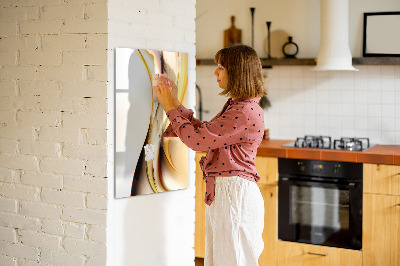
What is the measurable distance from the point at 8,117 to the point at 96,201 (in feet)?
2.34

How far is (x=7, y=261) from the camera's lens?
315 centimetres

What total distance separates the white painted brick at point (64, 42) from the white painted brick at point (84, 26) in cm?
3

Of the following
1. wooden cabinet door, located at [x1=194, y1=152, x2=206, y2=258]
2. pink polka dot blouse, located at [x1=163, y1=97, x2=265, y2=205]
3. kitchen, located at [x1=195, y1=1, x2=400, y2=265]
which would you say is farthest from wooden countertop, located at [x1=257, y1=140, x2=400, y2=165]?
pink polka dot blouse, located at [x1=163, y1=97, x2=265, y2=205]

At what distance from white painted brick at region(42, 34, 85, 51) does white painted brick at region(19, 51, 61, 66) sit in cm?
3

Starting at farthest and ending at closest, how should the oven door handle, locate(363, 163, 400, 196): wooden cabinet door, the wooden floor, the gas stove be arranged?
the wooden floor → the gas stove → the oven door handle → locate(363, 163, 400, 196): wooden cabinet door

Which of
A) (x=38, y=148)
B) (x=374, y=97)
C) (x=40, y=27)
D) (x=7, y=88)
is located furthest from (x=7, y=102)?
(x=374, y=97)

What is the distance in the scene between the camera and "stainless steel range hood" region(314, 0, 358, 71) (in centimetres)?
419

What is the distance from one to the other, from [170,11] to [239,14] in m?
1.94

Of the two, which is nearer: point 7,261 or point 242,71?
point 242,71

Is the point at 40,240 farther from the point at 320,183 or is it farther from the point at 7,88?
the point at 320,183

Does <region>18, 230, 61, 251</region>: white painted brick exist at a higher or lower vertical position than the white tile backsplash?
lower

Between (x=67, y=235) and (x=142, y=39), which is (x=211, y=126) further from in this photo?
(x=67, y=235)

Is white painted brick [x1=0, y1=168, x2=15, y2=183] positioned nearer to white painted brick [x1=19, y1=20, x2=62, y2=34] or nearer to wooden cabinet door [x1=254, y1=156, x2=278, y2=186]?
white painted brick [x1=19, y1=20, x2=62, y2=34]

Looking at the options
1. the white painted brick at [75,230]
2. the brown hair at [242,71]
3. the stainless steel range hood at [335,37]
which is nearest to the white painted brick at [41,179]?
the white painted brick at [75,230]
